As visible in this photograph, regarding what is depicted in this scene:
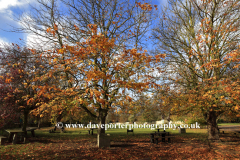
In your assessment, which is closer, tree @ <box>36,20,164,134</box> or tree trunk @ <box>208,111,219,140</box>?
tree @ <box>36,20,164,134</box>

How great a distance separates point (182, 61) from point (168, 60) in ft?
3.52

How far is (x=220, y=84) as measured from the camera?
9.12 meters

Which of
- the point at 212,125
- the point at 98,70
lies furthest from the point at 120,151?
the point at 212,125

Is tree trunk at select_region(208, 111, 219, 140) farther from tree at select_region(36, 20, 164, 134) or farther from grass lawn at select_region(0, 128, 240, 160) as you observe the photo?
tree at select_region(36, 20, 164, 134)

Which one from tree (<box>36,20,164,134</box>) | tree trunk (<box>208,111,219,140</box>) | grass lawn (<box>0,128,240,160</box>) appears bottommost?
grass lawn (<box>0,128,240,160</box>)

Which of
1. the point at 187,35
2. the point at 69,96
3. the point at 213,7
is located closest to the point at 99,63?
the point at 69,96

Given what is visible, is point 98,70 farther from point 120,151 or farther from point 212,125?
point 212,125

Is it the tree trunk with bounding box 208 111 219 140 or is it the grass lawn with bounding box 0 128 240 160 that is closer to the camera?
the grass lawn with bounding box 0 128 240 160

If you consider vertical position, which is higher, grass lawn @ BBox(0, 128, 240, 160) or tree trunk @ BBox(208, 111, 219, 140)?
tree trunk @ BBox(208, 111, 219, 140)

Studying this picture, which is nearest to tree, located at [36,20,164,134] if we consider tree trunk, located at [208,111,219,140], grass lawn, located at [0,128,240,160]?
grass lawn, located at [0,128,240,160]

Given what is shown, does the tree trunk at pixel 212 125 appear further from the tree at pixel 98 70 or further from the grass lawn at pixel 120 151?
the tree at pixel 98 70

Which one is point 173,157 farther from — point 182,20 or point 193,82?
point 182,20

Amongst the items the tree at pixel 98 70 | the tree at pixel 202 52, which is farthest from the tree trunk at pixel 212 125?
the tree at pixel 98 70

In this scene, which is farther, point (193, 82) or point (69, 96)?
point (193, 82)
